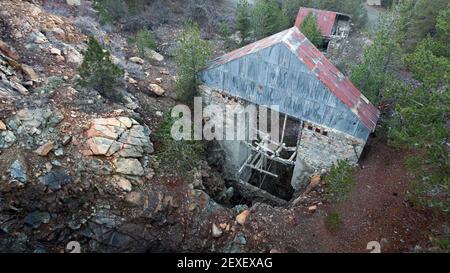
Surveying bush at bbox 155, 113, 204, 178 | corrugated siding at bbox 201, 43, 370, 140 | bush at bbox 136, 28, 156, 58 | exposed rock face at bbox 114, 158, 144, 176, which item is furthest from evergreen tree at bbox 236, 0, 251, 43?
exposed rock face at bbox 114, 158, 144, 176

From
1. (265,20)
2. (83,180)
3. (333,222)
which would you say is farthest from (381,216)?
(265,20)

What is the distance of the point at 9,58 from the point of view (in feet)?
47.1

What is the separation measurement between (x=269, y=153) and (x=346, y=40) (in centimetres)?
2025

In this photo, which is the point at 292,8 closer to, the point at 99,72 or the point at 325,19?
the point at 325,19

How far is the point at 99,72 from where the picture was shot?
14.2m

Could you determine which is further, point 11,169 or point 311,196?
point 311,196

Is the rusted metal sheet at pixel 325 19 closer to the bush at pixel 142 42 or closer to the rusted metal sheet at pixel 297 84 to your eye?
the bush at pixel 142 42

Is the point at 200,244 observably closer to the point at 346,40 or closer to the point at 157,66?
the point at 157,66

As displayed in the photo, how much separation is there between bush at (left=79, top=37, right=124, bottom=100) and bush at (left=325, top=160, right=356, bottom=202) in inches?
410

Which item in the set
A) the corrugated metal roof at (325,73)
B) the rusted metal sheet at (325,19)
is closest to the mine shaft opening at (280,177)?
the corrugated metal roof at (325,73)

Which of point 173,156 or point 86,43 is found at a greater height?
point 86,43
